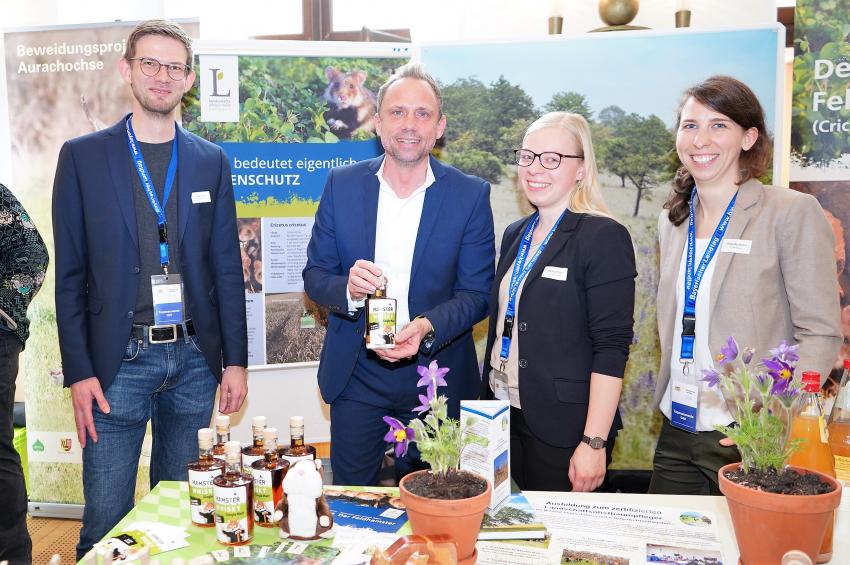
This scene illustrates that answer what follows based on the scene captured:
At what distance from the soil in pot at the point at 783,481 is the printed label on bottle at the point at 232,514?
3.29ft

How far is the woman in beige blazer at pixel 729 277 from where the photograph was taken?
192 centimetres

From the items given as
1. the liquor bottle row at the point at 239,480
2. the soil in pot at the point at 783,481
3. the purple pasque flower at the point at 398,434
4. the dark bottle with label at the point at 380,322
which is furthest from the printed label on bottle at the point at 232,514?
the soil in pot at the point at 783,481

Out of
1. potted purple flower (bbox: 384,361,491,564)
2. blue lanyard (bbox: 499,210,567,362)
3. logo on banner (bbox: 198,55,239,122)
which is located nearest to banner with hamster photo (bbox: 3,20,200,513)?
logo on banner (bbox: 198,55,239,122)

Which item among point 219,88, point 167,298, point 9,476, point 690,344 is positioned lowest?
point 9,476

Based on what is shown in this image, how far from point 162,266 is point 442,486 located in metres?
1.48

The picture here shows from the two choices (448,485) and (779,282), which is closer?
(448,485)

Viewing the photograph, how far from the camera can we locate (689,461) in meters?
2.07

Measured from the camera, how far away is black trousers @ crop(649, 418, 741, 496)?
6.56ft

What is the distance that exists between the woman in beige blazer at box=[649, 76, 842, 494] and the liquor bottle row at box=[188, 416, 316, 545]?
1.15 m

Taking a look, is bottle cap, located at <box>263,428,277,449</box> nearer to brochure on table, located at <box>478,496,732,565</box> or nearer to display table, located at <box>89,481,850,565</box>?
display table, located at <box>89,481,850,565</box>

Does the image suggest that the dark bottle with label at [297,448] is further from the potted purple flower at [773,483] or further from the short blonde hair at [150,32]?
the short blonde hair at [150,32]

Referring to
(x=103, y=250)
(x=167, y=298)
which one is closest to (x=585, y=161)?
(x=167, y=298)

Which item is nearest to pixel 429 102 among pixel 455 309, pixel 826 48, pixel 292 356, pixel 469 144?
pixel 455 309

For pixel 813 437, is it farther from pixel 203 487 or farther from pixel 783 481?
pixel 203 487
